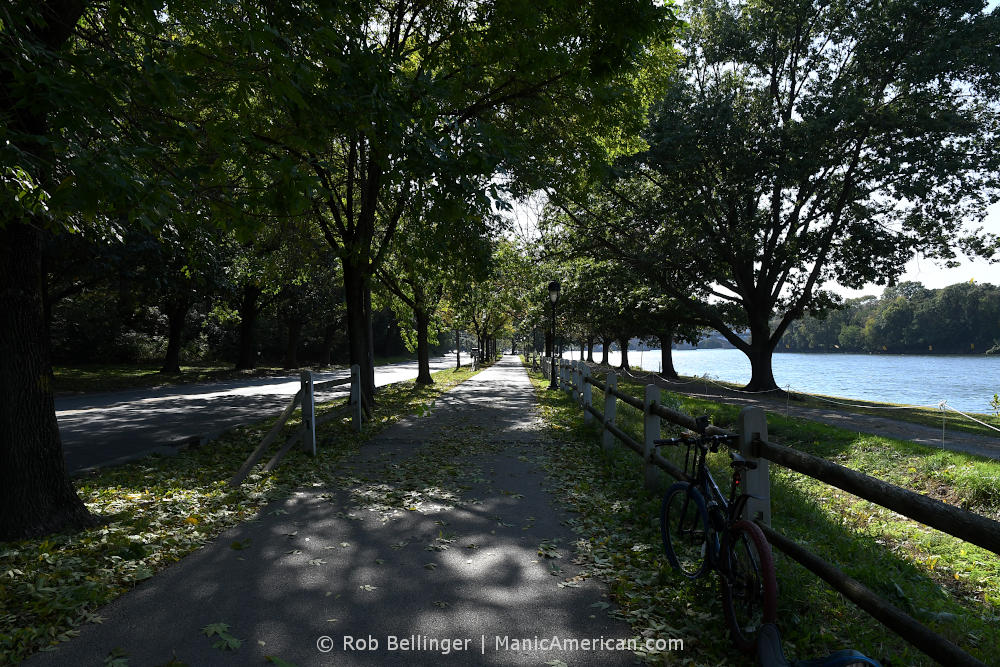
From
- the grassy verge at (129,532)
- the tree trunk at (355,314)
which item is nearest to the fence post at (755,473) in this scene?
the grassy verge at (129,532)

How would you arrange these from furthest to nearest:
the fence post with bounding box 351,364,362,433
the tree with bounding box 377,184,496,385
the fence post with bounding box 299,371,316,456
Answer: the fence post with bounding box 351,364,362,433 < the fence post with bounding box 299,371,316,456 < the tree with bounding box 377,184,496,385

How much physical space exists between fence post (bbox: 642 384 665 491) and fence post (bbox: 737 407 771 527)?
6.69 feet

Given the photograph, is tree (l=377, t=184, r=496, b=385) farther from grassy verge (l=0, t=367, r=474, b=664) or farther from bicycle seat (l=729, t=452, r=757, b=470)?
grassy verge (l=0, t=367, r=474, b=664)

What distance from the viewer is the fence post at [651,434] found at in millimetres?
5730

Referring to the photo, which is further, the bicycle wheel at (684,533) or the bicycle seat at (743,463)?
the bicycle wheel at (684,533)

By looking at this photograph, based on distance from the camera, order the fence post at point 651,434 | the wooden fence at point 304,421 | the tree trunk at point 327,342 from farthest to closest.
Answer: the tree trunk at point 327,342
the wooden fence at point 304,421
the fence post at point 651,434

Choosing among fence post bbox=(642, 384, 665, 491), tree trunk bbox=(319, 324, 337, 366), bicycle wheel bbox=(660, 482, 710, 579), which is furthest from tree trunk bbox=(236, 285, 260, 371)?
bicycle wheel bbox=(660, 482, 710, 579)

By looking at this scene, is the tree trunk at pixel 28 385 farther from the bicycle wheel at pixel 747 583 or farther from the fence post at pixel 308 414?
the bicycle wheel at pixel 747 583

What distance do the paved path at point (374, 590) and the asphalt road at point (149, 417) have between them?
4.09m

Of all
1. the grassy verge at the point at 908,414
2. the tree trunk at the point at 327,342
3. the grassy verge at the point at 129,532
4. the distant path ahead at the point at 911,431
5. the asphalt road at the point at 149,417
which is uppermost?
the tree trunk at the point at 327,342

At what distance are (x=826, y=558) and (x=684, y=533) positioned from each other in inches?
63.2

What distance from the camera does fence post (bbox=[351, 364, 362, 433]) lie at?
1019 centimetres

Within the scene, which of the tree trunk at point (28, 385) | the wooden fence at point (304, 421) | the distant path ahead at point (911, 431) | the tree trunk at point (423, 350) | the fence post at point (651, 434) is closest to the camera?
the tree trunk at point (28, 385)

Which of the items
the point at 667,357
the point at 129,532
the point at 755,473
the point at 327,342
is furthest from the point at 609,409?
the point at 327,342
